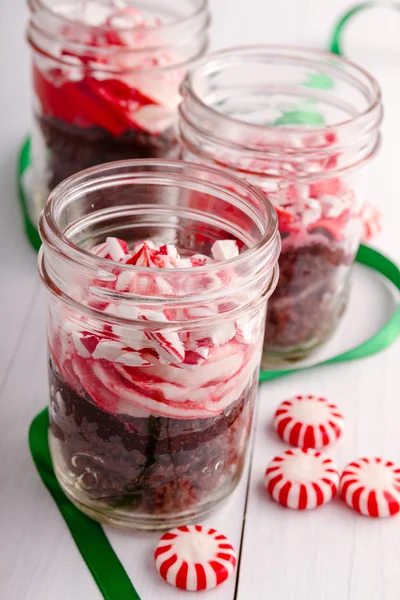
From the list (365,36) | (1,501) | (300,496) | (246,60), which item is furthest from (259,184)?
A: (365,36)

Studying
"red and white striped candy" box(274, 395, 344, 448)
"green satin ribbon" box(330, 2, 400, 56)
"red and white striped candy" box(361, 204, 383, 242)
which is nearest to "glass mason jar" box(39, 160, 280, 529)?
"red and white striped candy" box(274, 395, 344, 448)

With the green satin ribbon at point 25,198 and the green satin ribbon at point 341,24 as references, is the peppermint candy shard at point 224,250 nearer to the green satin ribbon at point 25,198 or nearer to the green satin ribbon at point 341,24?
the green satin ribbon at point 25,198

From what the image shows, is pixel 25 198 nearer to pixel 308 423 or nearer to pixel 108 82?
pixel 108 82

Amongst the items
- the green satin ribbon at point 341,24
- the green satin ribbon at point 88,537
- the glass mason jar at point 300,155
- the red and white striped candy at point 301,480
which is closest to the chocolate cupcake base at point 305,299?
the glass mason jar at point 300,155

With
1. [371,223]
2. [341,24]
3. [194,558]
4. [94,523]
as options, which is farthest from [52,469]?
[341,24]

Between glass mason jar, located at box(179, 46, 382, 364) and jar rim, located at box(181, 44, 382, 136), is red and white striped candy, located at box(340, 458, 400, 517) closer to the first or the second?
glass mason jar, located at box(179, 46, 382, 364)
